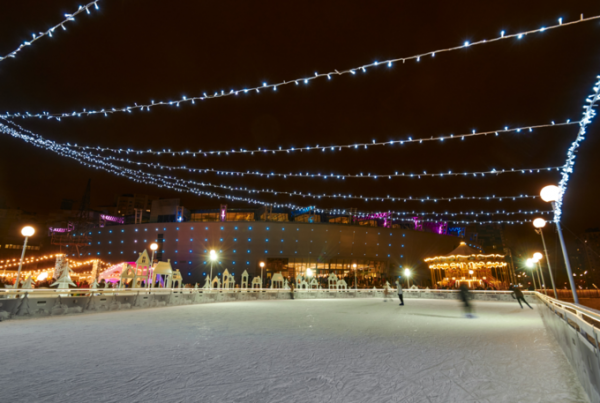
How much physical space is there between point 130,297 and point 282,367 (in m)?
12.1

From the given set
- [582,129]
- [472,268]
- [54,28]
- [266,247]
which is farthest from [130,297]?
[266,247]

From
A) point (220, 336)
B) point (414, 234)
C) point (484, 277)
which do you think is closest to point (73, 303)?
point (220, 336)

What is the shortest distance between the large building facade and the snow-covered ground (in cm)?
3948

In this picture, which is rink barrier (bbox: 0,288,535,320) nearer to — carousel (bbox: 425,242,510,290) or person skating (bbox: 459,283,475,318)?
carousel (bbox: 425,242,510,290)

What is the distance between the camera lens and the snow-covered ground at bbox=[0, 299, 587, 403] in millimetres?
3027

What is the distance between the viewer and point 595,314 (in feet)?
10.0

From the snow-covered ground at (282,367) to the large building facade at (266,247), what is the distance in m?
39.5

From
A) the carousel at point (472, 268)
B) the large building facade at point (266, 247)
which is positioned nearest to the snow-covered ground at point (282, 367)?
the carousel at point (472, 268)

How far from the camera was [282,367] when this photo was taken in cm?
398

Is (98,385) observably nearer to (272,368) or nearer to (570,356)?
(272,368)

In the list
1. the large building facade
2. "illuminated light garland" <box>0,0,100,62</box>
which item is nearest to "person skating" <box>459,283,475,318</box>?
"illuminated light garland" <box>0,0,100,62</box>

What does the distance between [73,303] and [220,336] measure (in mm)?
7983

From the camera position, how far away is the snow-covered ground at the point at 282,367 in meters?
3.03

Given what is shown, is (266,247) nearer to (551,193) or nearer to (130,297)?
(130,297)
